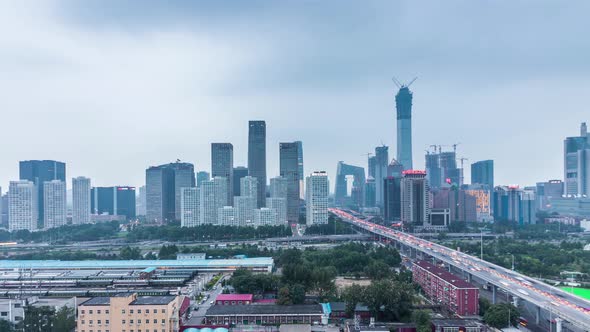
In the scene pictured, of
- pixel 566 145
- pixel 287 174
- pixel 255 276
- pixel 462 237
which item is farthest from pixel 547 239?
pixel 566 145

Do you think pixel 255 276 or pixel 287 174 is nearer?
pixel 255 276

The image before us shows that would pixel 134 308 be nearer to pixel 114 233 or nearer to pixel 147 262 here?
pixel 147 262

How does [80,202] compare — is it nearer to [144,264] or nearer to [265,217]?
[265,217]

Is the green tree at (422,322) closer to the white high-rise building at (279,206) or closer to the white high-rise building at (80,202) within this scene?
the white high-rise building at (279,206)

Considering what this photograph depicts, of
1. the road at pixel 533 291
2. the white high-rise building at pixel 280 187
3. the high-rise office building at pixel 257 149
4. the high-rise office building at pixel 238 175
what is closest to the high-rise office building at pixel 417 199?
the white high-rise building at pixel 280 187

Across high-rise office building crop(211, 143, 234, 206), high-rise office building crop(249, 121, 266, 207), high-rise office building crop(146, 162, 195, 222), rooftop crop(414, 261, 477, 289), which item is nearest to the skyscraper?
high-rise office building crop(146, 162, 195, 222)

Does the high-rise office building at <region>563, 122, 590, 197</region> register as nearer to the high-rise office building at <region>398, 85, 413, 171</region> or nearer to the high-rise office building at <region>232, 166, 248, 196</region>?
the high-rise office building at <region>398, 85, 413, 171</region>
